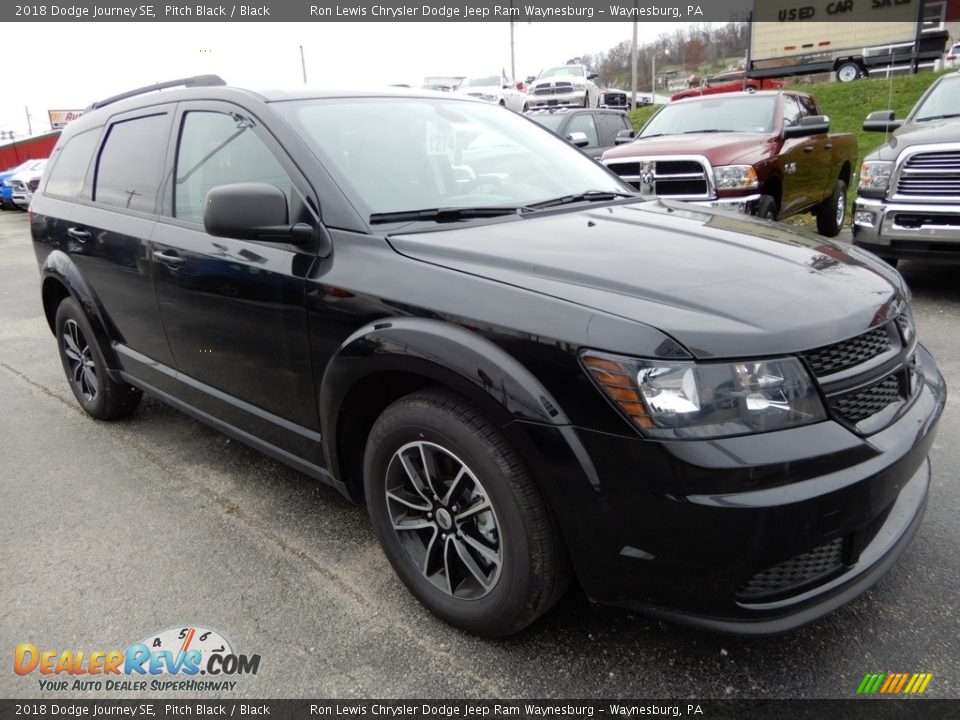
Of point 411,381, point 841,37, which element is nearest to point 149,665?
point 411,381

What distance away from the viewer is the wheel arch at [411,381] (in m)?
1.93

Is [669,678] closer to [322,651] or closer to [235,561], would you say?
[322,651]

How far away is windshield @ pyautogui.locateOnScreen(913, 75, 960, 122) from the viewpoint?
6.80m

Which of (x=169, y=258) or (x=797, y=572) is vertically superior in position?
(x=169, y=258)

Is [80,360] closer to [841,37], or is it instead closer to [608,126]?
[608,126]

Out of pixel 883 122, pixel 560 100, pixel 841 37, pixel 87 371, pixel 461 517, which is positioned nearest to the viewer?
pixel 461 517

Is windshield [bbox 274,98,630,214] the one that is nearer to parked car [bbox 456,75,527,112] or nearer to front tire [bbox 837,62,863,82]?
parked car [bbox 456,75,527,112]

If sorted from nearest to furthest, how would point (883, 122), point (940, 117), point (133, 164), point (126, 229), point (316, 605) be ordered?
1. point (316, 605)
2. point (126, 229)
3. point (133, 164)
4. point (940, 117)
5. point (883, 122)

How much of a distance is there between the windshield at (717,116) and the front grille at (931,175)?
7.22 feet

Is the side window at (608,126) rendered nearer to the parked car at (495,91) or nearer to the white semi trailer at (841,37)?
the parked car at (495,91)

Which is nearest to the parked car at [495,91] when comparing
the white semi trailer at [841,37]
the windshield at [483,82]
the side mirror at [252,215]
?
the windshield at [483,82]

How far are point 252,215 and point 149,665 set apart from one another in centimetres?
151

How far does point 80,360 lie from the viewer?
4445mm

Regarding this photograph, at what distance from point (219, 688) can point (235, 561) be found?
2.28 ft
